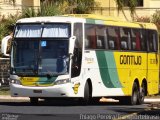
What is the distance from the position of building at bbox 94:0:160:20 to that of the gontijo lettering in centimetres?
3152

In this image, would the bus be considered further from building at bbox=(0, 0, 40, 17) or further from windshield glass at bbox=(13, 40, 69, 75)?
building at bbox=(0, 0, 40, 17)

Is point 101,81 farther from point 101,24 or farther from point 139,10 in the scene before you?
point 139,10

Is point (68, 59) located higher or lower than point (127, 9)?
higher

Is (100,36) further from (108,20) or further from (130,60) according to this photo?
(130,60)

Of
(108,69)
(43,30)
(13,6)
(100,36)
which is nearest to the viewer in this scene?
(43,30)

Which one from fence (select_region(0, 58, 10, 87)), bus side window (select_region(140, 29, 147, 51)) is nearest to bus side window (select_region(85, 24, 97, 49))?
bus side window (select_region(140, 29, 147, 51))

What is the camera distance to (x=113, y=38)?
89.8 feet

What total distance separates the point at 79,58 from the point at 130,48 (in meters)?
3.79

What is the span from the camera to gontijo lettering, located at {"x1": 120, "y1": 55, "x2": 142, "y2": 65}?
1092 inches

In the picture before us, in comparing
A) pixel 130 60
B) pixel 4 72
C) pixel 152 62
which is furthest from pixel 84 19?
pixel 4 72

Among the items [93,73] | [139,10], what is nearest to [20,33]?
[93,73]

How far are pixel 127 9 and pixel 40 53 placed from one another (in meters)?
36.9

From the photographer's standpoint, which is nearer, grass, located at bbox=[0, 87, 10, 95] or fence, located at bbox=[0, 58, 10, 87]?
grass, located at bbox=[0, 87, 10, 95]

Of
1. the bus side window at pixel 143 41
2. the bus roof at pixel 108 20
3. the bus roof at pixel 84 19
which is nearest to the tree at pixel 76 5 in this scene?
the bus side window at pixel 143 41
